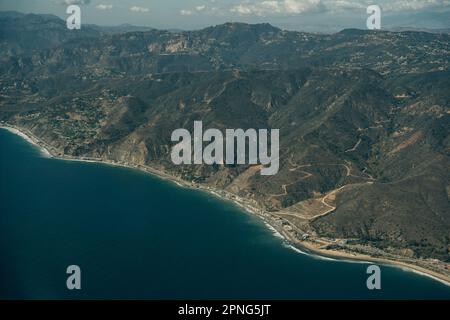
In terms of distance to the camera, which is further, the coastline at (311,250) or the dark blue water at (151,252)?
the coastline at (311,250)

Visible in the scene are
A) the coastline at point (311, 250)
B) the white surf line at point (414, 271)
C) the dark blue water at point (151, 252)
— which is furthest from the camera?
the coastline at point (311, 250)

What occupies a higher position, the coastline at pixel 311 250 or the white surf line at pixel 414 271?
the coastline at pixel 311 250

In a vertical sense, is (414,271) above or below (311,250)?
below

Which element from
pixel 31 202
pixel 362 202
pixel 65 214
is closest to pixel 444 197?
pixel 362 202

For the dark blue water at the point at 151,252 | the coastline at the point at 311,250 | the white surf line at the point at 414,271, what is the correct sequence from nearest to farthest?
1. the dark blue water at the point at 151,252
2. the white surf line at the point at 414,271
3. the coastline at the point at 311,250

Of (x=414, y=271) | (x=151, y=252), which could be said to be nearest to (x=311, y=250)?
(x=414, y=271)

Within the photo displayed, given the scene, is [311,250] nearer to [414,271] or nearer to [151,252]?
[414,271]

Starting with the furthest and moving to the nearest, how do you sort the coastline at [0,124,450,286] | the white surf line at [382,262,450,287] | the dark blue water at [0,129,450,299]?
the coastline at [0,124,450,286] < the white surf line at [382,262,450,287] < the dark blue water at [0,129,450,299]

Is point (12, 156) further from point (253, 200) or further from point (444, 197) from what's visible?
point (444, 197)
